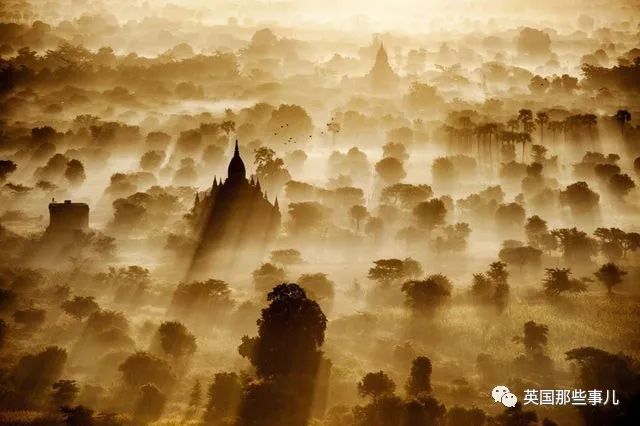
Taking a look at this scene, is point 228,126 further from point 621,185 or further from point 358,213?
point 621,185

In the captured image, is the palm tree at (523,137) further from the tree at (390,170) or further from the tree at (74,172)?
the tree at (74,172)

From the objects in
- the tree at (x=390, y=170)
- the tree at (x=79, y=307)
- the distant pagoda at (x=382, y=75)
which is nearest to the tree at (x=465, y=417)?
the tree at (x=79, y=307)

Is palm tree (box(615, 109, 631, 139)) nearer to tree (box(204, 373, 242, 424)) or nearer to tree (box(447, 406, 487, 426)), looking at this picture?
tree (box(447, 406, 487, 426))

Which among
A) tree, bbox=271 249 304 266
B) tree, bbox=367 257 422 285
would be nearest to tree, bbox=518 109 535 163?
tree, bbox=367 257 422 285

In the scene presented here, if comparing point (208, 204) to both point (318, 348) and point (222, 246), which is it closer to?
point (222, 246)

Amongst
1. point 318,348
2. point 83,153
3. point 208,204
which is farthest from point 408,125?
point 318,348

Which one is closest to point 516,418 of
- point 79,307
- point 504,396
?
point 504,396

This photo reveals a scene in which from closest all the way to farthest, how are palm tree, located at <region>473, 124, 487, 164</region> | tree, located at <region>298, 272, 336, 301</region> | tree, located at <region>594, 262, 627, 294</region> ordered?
tree, located at <region>298, 272, 336, 301</region> → tree, located at <region>594, 262, 627, 294</region> → palm tree, located at <region>473, 124, 487, 164</region>
